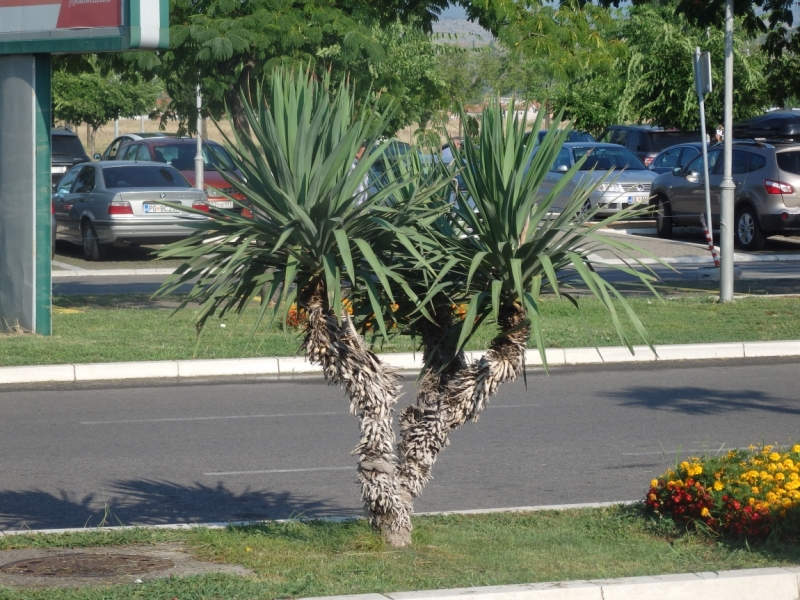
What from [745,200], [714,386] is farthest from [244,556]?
[745,200]

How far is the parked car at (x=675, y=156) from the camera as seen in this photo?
84.1ft

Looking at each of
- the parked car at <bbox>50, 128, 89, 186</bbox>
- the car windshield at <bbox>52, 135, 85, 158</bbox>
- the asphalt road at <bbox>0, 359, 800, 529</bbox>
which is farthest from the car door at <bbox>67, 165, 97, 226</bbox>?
the asphalt road at <bbox>0, 359, 800, 529</bbox>

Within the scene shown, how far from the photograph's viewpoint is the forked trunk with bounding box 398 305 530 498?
5070mm

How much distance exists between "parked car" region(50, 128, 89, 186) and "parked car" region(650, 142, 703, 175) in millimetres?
15132

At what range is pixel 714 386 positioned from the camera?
10.5m

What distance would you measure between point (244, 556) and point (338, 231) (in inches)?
61.4

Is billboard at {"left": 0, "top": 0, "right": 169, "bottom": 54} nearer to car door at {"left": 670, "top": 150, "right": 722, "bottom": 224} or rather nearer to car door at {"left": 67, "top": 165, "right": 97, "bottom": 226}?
car door at {"left": 67, "top": 165, "right": 97, "bottom": 226}

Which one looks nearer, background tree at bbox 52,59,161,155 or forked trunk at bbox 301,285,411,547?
forked trunk at bbox 301,285,411,547

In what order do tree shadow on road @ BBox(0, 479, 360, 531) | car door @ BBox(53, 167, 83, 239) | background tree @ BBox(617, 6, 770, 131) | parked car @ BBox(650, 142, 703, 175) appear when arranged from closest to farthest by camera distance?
tree shadow on road @ BBox(0, 479, 360, 531), car door @ BBox(53, 167, 83, 239), parked car @ BBox(650, 142, 703, 175), background tree @ BBox(617, 6, 770, 131)

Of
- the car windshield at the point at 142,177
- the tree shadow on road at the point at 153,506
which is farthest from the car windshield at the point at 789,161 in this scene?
the tree shadow on road at the point at 153,506

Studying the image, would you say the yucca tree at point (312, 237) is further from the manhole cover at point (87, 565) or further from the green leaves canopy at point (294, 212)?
the manhole cover at point (87, 565)

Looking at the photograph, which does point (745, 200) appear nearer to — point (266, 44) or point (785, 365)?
point (785, 365)

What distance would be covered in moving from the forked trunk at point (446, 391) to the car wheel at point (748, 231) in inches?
679

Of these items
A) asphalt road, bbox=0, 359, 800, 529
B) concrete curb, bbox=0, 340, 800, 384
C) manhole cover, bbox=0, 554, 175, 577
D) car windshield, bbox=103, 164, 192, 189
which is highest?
car windshield, bbox=103, 164, 192, 189
